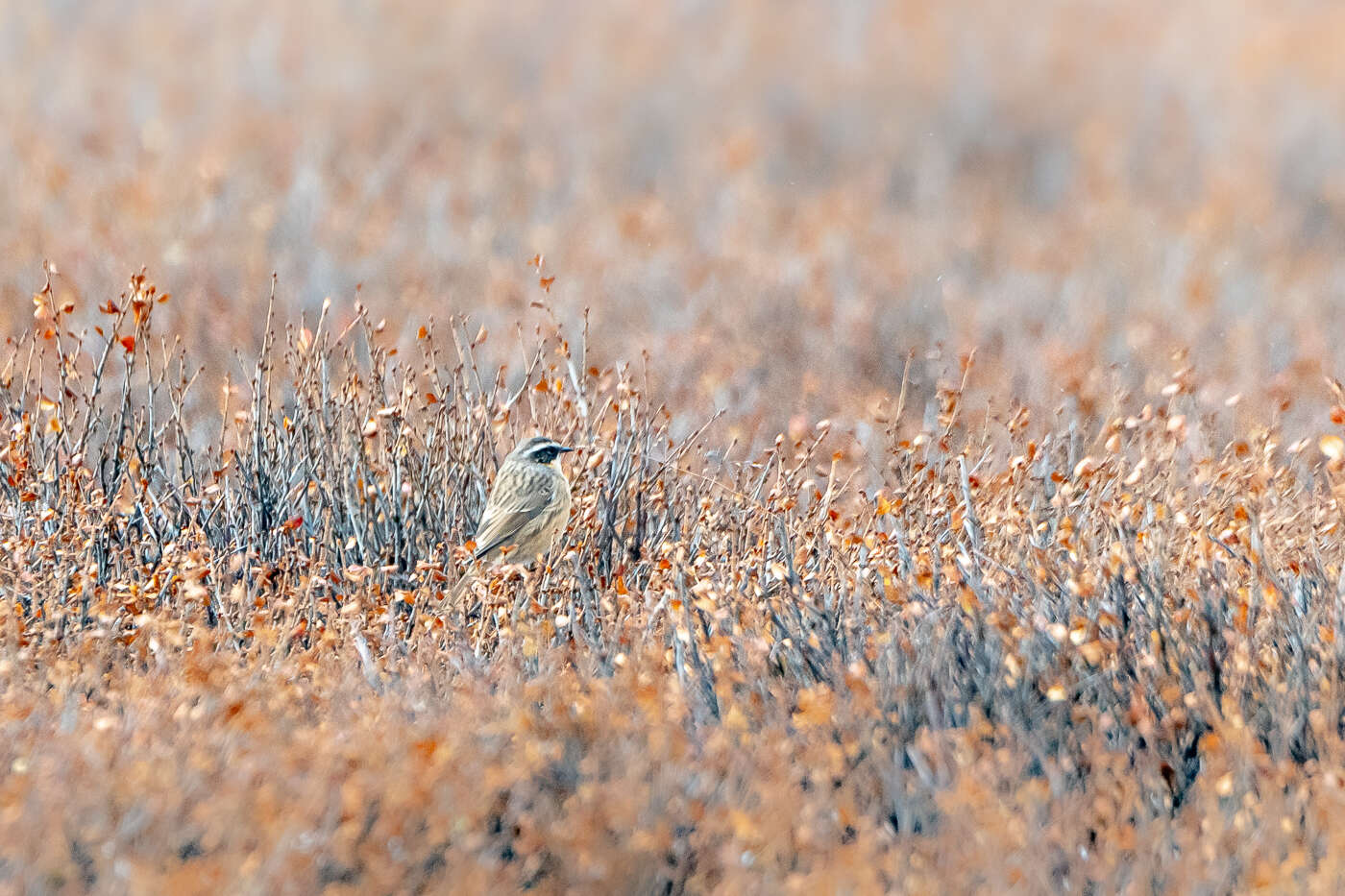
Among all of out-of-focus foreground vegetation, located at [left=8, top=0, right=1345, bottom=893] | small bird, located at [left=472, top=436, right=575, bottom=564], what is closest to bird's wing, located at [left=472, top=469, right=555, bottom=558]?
small bird, located at [left=472, top=436, right=575, bottom=564]

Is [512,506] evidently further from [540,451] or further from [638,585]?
[638,585]

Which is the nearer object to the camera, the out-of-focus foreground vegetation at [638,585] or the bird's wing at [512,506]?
the out-of-focus foreground vegetation at [638,585]

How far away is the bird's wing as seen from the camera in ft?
17.3

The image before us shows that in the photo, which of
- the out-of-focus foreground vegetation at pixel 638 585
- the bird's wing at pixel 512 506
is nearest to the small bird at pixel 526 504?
the bird's wing at pixel 512 506

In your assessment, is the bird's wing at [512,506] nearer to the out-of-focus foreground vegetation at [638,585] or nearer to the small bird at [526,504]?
the small bird at [526,504]

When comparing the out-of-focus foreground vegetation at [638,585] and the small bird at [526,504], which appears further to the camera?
the small bird at [526,504]

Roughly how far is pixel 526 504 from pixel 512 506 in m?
0.06

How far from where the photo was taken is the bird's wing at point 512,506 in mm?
5258

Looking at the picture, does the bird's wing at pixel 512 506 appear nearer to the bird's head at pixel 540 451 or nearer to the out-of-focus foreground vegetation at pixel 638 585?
the bird's head at pixel 540 451

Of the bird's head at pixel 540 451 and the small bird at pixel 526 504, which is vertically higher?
the bird's head at pixel 540 451

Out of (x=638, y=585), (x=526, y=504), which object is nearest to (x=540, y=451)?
(x=526, y=504)

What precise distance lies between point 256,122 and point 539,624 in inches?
415

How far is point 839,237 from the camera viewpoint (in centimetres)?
1341

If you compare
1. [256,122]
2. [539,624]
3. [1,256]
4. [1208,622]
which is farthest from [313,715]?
[256,122]
